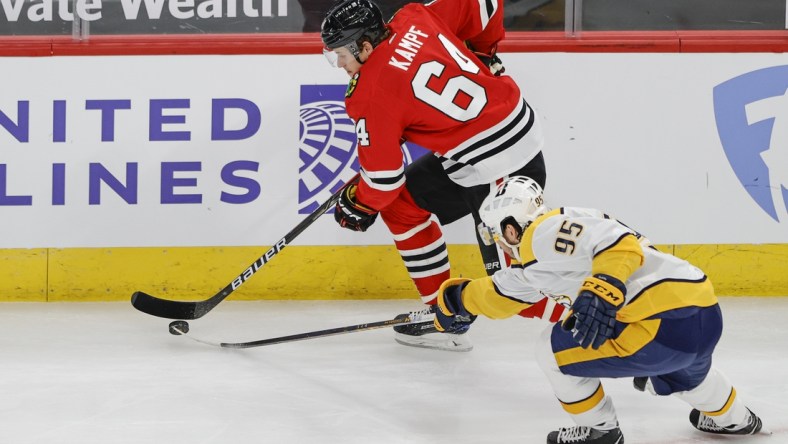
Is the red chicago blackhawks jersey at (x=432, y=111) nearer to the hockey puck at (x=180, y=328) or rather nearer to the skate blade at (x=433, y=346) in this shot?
the skate blade at (x=433, y=346)

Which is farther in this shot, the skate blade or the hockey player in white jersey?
the skate blade

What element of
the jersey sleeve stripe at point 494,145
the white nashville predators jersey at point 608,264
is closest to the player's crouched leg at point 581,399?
the white nashville predators jersey at point 608,264

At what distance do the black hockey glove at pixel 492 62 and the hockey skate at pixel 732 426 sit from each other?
1.44 m

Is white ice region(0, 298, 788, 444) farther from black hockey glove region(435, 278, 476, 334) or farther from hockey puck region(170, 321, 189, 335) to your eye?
black hockey glove region(435, 278, 476, 334)

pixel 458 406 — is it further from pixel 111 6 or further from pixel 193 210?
pixel 111 6

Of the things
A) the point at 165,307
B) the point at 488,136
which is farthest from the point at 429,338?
the point at 165,307

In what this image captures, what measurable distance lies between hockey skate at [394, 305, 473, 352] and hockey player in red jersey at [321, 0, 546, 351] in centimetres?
28

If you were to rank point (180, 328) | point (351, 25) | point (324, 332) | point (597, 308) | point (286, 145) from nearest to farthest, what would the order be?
1. point (597, 308)
2. point (351, 25)
3. point (324, 332)
4. point (180, 328)
5. point (286, 145)

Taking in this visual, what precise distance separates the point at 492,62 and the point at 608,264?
1540 mm

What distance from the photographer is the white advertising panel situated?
13.8 feet

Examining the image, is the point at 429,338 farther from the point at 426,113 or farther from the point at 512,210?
the point at 512,210

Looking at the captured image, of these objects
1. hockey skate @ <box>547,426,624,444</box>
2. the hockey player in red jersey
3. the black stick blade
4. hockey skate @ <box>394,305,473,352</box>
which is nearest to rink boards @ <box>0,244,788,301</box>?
the black stick blade

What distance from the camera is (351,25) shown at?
3.14m

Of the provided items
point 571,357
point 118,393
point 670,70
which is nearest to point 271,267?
point 118,393
